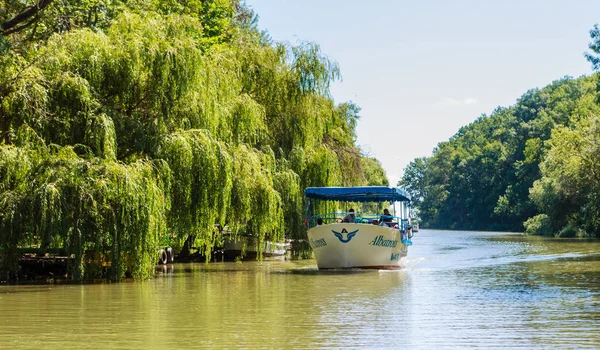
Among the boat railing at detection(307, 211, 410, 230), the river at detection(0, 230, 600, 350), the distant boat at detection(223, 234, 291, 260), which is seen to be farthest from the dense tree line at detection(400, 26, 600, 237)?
the river at detection(0, 230, 600, 350)

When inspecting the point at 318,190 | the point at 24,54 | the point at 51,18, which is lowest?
the point at 318,190

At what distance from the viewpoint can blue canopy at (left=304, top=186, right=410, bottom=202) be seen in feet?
108

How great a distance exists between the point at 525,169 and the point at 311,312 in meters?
106

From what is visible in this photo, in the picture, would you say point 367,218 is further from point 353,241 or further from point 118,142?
point 118,142

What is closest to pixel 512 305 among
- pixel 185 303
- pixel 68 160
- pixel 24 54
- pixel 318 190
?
pixel 185 303

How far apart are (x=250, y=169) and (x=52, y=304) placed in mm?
11890

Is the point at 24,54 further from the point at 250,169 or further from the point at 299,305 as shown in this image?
the point at 299,305

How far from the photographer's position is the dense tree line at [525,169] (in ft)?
235

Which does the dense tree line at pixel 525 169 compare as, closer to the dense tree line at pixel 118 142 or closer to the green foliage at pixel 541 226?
the green foliage at pixel 541 226

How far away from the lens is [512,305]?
1905cm

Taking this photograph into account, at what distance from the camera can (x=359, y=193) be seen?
3359 centimetres

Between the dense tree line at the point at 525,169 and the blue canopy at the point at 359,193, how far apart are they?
1969 cm

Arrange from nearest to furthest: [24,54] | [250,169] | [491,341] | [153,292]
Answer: [491,341], [153,292], [24,54], [250,169]

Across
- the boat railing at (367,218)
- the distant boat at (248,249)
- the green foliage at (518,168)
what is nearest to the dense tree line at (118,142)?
the boat railing at (367,218)
